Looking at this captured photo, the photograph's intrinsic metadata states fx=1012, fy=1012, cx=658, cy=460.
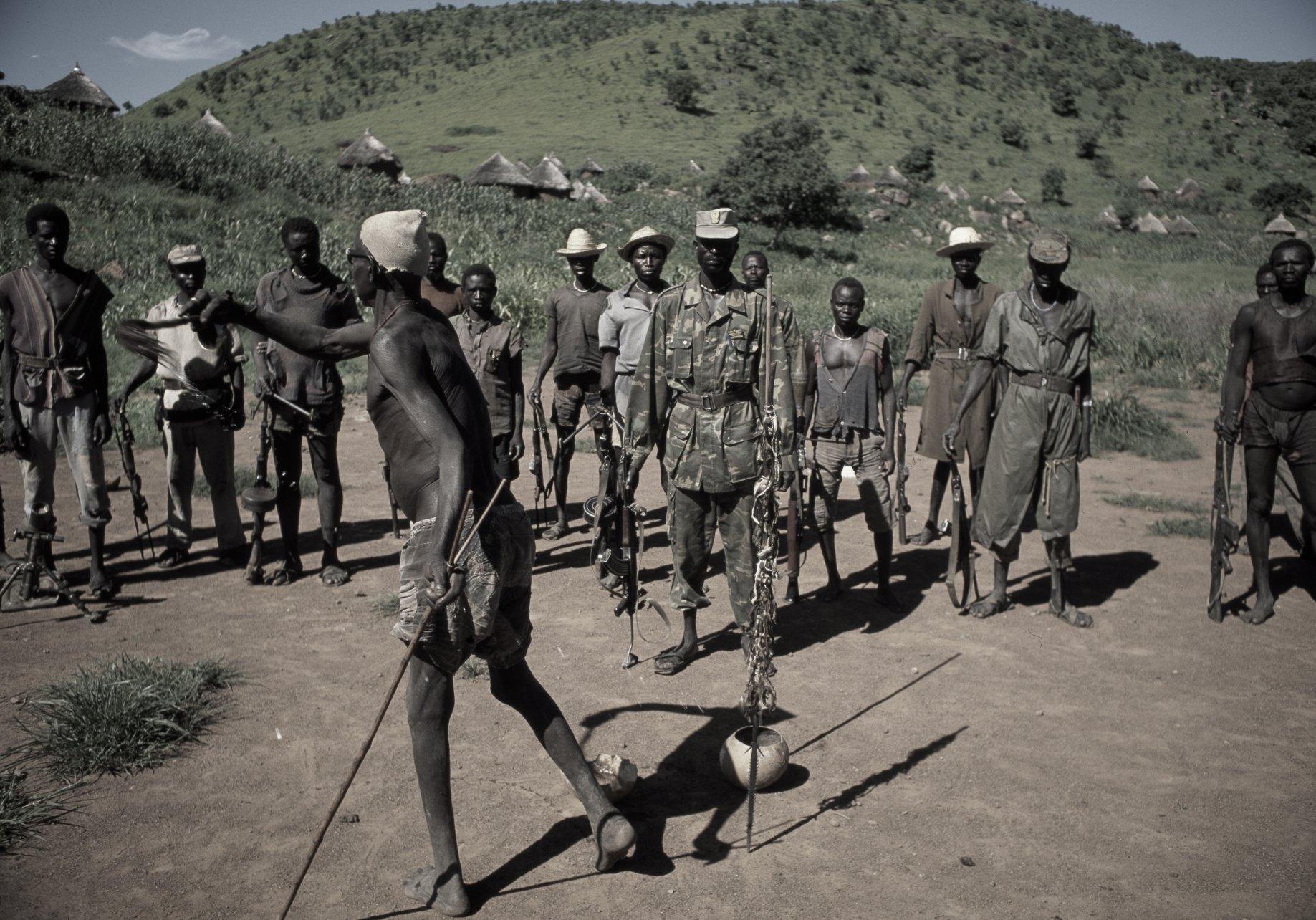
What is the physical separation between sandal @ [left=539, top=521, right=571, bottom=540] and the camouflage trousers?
2834 mm

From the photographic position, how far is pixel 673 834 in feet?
13.2

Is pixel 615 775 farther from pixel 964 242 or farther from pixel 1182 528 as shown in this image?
pixel 1182 528

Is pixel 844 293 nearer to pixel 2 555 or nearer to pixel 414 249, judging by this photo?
pixel 414 249

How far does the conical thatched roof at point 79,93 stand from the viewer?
120 ft

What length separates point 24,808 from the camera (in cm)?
405

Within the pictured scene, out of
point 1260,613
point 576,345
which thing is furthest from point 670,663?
point 1260,613

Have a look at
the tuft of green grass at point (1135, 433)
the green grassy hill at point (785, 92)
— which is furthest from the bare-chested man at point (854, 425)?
the green grassy hill at point (785, 92)

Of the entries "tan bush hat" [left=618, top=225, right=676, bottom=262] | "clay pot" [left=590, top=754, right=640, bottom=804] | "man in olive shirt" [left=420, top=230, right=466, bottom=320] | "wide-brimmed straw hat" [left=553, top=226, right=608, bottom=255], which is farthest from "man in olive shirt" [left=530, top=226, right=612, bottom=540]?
"clay pot" [left=590, top=754, right=640, bottom=804]

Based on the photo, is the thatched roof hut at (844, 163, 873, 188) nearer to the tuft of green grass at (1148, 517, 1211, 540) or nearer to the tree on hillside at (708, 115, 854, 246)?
the tree on hillside at (708, 115, 854, 246)

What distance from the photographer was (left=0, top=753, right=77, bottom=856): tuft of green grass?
12.9 ft

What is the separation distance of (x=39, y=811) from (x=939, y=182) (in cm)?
5461

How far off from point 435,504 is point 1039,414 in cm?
420

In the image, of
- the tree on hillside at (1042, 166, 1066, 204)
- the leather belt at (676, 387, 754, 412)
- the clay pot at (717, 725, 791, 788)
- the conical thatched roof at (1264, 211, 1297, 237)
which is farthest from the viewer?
the tree on hillside at (1042, 166, 1066, 204)

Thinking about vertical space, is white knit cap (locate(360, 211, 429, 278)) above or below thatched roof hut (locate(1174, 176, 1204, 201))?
below
